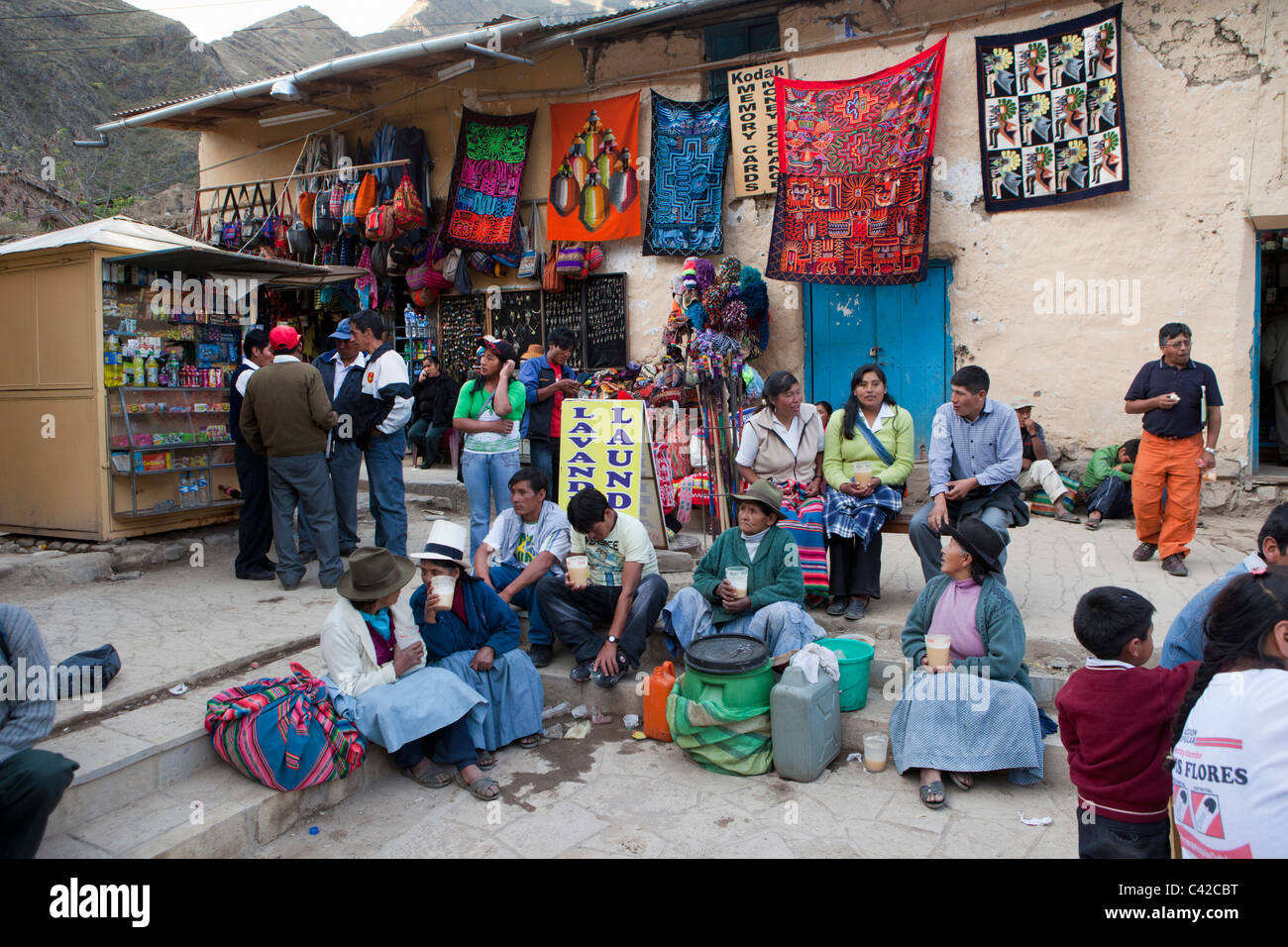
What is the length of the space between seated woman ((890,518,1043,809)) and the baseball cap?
4.83m

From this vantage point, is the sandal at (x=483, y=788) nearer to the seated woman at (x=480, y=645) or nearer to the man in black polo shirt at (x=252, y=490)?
the seated woman at (x=480, y=645)

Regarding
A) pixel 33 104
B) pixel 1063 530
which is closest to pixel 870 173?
pixel 1063 530

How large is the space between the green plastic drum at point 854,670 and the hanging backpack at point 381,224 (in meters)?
8.37

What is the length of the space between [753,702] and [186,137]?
98.3ft

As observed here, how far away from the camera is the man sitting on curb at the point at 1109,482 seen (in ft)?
25.9

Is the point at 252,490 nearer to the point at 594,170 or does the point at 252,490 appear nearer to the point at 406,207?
the point at 406,207

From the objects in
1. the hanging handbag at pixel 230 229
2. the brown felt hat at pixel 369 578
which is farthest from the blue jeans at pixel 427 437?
the brown felt hat at pixel 369 578

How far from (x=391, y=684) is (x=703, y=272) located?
5.86 metres

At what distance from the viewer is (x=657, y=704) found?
472 centimetres

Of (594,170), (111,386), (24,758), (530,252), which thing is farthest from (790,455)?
(530,252)

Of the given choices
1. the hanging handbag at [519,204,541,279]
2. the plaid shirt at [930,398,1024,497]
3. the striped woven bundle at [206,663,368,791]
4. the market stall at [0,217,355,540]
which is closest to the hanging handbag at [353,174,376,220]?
the hanging handbag at [519,204,541,279]

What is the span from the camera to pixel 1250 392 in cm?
780

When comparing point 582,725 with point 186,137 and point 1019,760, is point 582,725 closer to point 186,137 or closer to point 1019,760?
point 1019,760

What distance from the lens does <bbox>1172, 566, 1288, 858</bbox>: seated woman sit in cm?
204
